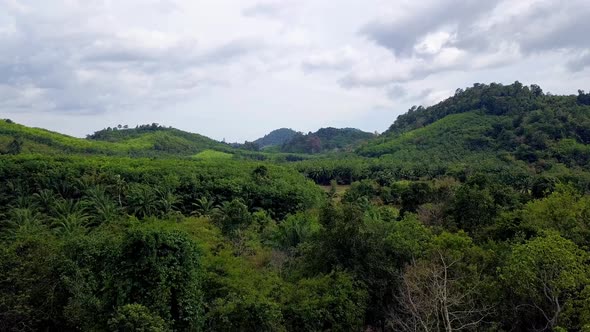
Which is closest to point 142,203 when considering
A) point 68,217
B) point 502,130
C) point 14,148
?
point 68,217

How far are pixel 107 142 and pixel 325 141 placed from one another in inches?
3525

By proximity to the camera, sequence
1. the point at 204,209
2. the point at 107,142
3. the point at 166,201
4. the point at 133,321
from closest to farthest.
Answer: the point at 133,321
the point at 166,201
the point at 204,209
the point at 107,142

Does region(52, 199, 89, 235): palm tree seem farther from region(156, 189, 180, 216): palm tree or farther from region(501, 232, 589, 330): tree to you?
region(501, 232, 589, 330): tree

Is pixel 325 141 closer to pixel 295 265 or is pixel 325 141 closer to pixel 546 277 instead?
pixel 295 265

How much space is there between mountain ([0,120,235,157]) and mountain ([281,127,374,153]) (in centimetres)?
3255

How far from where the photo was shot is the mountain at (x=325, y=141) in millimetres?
153000

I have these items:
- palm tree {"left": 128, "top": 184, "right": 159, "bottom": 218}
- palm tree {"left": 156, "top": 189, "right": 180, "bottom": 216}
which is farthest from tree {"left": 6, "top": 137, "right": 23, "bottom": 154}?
palm tree {"left": 156, "top": 189, "right": 180, "bottom": 216}

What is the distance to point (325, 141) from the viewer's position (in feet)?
549

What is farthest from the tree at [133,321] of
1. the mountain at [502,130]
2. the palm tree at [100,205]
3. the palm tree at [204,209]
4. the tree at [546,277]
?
the mountain at [502,130]

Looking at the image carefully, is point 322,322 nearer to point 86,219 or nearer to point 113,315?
point 113,315

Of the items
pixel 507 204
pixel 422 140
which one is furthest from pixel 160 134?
pixel 507 204

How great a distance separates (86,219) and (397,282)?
2499 centimetres

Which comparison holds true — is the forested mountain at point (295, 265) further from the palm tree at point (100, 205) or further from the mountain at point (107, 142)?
the mountain at point (107, 142)

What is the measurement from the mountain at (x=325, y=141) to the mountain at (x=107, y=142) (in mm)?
32550
